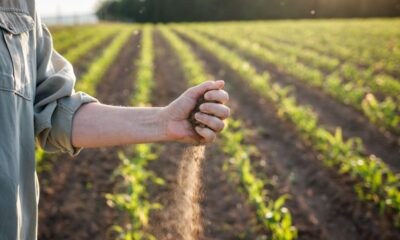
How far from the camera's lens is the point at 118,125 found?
1556mm

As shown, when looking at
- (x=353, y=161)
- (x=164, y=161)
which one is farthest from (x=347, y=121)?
(x=164, y=161)

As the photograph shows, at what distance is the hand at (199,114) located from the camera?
4.72 feet

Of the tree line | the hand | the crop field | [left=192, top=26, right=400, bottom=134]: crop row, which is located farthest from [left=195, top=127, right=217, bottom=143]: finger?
the tree line

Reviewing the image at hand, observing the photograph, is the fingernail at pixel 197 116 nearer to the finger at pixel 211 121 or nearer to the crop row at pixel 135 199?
the finger at pixel 211 121

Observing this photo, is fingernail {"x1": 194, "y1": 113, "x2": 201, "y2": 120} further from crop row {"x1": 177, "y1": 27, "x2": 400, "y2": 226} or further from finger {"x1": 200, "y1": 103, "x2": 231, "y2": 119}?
crop row {"x1": 177, "y1": 27, "x2": 400, "y2": 226}

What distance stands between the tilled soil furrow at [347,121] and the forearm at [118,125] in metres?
4.17

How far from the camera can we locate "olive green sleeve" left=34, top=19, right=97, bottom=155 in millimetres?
1482

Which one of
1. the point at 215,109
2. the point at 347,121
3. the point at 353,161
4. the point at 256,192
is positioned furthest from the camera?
the point at 347,121

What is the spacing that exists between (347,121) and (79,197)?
4.39 meters

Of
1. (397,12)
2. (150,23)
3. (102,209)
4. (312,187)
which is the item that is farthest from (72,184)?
(397,12)

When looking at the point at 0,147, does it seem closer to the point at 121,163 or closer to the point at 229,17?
the point at 121,163

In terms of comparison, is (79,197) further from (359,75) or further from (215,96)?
(359,75)

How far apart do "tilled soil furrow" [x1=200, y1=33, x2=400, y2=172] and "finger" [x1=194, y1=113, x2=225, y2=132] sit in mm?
4131

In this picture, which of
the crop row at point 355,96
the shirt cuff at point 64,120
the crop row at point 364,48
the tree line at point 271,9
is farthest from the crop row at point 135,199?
the tree line at point 271,9
